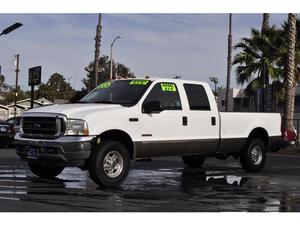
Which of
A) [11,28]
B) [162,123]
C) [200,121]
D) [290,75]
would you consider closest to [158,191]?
[162,123]

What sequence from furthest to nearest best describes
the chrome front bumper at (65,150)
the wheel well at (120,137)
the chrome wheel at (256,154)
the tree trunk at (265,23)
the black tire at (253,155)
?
the tree trunk at (265,23)
the chrome wheel at (256,154)
the black tire at (253,155)
the wheel well at (120,137)
the chrome front bumper at (65,150)

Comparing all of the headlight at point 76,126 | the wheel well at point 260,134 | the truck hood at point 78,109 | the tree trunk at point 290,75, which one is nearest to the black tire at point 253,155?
the wheel well at point 260,134

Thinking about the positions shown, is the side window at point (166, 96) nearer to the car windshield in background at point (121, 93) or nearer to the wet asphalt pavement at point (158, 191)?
the car windshield in background at point (121, 93)

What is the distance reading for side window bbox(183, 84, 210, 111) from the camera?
11.1 metres

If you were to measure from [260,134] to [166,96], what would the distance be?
3614 millimetres

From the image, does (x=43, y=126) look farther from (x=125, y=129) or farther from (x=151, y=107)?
(x=151, y=107)

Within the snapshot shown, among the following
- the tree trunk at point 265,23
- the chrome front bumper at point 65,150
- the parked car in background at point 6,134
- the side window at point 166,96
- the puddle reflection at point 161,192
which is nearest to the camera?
the puddle reflection at point 161,192

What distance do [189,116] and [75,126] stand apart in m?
2.69

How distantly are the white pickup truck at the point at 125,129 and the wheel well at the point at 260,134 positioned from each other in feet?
1.74

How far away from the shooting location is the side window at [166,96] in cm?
1040

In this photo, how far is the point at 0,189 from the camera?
8.86 m

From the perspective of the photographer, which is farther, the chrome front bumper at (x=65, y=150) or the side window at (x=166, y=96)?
the side window at (x=166, y=96)

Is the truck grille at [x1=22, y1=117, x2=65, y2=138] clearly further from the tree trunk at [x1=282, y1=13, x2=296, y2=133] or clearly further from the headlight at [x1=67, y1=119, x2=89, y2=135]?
the tree trunk at [x1=282, y1=13, x2=296, y2=133]
